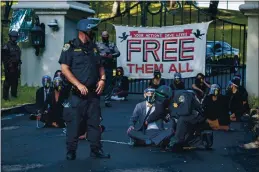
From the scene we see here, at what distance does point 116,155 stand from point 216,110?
357 centimetres

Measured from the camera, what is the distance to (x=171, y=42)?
17250 mm

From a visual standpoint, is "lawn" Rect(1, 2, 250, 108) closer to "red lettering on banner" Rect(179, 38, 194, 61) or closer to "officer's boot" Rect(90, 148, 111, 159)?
"red lettering on banner" Rect(179, 38, 194, 61)

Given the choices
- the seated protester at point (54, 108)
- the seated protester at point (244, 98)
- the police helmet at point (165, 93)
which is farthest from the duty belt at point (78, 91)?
the seated protester at point (244, 98)

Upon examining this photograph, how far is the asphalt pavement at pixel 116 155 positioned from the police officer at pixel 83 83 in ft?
1.33

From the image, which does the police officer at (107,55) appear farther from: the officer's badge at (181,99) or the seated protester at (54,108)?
the officer's badge at (181,99)

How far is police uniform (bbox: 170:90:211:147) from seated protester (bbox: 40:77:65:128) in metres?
2.94

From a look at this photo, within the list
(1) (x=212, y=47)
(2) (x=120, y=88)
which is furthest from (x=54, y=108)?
(1) (x=212, y=47)

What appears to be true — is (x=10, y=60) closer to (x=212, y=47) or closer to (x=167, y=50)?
(x=167, y=50)

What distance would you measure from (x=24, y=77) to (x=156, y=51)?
3.55 metres

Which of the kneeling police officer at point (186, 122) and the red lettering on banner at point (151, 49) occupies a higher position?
the red lettering on banner at point (151, 49)

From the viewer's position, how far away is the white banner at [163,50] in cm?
1702

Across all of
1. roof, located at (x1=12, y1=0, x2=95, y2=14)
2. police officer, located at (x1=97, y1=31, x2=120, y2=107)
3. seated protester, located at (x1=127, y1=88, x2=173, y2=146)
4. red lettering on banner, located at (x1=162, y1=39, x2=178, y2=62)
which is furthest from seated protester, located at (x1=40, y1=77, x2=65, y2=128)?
red lettering on banner, located at (x1=162, y1=39, x2=178, y2=62)

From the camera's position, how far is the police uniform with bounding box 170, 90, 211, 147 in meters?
9.89

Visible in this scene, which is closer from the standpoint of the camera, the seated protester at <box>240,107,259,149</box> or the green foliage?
the seated protester at <box>240,107,259,149</box>
